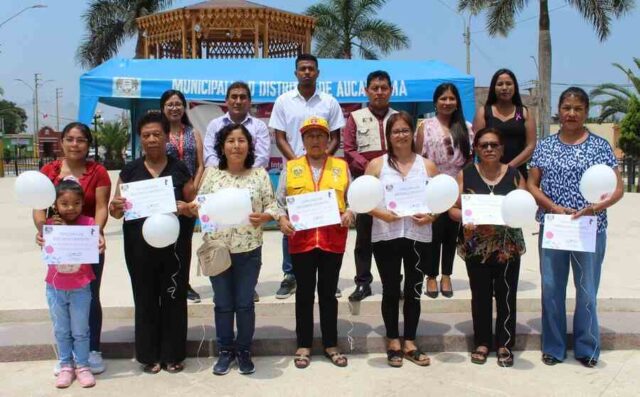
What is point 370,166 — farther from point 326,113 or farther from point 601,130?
point 601,130

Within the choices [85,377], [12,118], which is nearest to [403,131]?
[85,377]

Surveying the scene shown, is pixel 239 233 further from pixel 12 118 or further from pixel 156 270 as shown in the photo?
pixel 12 118

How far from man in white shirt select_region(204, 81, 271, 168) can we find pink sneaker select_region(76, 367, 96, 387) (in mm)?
1870

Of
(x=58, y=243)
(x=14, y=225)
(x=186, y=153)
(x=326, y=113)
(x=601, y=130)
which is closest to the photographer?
(x=58, y=243)

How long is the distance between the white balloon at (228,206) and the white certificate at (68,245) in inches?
30.7

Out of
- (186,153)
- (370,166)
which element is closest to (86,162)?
(186,153)

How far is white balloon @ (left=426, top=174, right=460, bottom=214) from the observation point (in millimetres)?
3725

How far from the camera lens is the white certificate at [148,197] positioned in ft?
12.2

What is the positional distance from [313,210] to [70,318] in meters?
1.77

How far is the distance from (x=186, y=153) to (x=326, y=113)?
1310mm

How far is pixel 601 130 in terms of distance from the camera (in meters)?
44.3

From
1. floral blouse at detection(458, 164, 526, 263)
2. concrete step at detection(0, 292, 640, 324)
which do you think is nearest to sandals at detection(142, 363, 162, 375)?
concrete step at detection(0, 292, 640, 324)

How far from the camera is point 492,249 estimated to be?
13.1 feet

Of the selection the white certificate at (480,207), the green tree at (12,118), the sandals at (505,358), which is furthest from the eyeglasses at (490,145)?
the green tree at (12,118)
